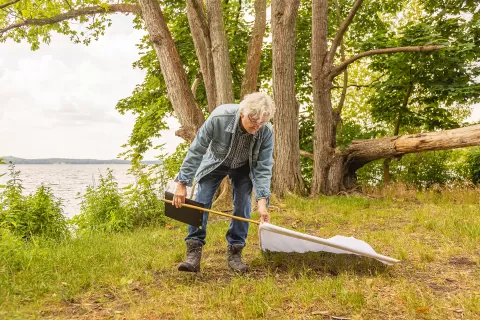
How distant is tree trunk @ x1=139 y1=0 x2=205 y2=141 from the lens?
7.51 meters

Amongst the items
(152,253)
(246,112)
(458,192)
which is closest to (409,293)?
(246,112)

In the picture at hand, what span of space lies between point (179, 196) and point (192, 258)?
644mm

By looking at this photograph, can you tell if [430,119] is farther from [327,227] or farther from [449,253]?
[449,253]

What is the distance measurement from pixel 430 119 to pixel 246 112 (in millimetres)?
8778

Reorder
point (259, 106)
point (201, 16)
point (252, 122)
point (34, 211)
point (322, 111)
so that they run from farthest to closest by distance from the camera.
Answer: point (322, 111) → point (201, 16) → point (34, 211) → point (252, 122) → point (259, 106)

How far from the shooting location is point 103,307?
317 centimetres

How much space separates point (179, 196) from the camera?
362cm

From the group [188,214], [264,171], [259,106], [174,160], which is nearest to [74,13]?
[174,160]

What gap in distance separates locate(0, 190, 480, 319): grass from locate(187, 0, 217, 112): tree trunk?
379cm

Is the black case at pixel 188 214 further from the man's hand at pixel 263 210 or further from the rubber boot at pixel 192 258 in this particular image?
the man's hand at pixel 263 210

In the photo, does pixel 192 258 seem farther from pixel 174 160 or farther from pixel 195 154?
pixel 174 160

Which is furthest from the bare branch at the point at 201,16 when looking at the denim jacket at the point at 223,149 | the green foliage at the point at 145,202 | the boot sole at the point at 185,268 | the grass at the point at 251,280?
the boot sole at the point at 185,268

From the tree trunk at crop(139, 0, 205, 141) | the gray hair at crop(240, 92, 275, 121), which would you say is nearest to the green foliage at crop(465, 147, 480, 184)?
the tree trunk at crop(139, 0, 205, 141)

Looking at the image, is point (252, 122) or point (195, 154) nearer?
point (252, 122)
